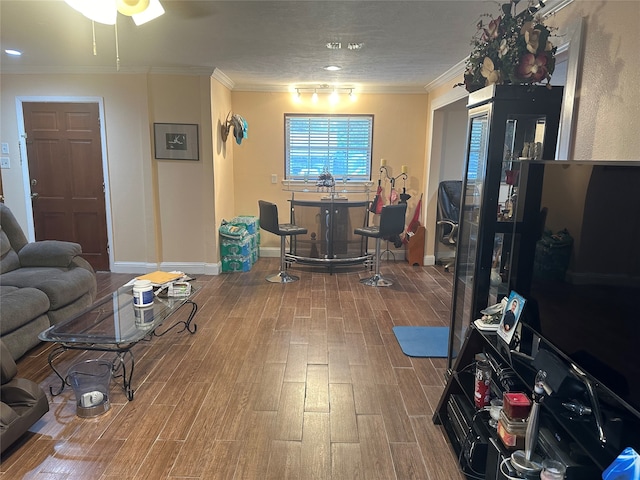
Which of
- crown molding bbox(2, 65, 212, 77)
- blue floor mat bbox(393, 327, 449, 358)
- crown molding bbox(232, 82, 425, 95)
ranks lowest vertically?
blue floor mat bbox(393, 327, 449, 358)

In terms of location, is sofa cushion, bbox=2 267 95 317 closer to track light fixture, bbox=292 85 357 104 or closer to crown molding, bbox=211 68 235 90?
crown molding, bbox=211 68 235 90

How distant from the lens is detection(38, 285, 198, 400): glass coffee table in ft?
7.91

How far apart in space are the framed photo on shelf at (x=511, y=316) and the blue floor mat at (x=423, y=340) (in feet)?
4.29

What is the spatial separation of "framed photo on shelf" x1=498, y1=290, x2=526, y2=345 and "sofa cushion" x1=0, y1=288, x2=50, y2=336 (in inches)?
115

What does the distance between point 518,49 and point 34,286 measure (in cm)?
352

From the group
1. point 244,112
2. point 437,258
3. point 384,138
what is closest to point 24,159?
point 244,112

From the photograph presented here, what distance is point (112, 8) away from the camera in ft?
7.80

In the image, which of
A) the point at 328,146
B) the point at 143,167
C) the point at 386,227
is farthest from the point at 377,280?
the point at 143,167

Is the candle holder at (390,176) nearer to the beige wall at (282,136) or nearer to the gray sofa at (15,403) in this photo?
the beige wall at (282,136)

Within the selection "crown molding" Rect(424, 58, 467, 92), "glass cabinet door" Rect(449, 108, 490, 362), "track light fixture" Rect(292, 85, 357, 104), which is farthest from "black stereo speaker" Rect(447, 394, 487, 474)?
"track light fixture" Rect(292, 85, 357, 104)

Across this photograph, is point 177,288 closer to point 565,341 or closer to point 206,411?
point 206,411

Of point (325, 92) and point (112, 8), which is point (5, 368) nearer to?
point (112, 8)

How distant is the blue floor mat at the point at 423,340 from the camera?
3.16m

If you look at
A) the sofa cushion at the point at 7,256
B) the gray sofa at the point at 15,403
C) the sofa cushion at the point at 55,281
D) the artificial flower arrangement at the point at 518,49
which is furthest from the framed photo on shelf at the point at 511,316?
the sofa cushion at the point at 7,256
